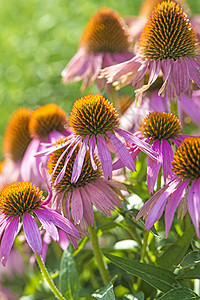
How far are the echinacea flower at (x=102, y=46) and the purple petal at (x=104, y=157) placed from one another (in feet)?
1.54

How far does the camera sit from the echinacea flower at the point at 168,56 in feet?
2.70

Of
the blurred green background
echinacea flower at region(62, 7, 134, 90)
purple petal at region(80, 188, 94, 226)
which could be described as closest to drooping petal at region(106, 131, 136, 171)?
purple petal at region(80, 188, 94, 226)

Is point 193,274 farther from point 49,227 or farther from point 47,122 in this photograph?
point 47,122

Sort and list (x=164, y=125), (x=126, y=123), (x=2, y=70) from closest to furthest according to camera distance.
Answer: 1. (x=164, y=125)
2. (x=126, y=123)
3. (x=2, y=70)

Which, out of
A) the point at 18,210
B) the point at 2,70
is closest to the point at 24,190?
the point at 18,210

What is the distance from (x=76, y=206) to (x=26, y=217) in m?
0.09

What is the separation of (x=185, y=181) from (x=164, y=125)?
0.14 metres

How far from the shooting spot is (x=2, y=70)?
8.08ft

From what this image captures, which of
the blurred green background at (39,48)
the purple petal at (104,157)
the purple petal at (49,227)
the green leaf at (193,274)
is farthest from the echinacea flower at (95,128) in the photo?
the blurred green background at (39,48)

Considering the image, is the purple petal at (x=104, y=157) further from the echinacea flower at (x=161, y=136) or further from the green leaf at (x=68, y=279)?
the green leaf at (x=68, y=279)

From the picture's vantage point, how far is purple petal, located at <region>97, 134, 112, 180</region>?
749mm

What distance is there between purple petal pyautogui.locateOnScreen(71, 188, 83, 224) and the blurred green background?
1.39 m

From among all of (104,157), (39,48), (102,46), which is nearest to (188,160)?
(104,157)

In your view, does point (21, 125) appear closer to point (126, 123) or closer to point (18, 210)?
point (126, 123)
